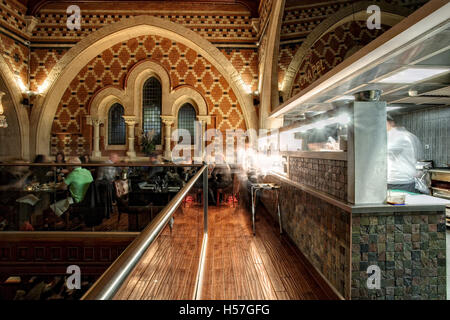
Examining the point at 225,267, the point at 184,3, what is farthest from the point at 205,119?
the point at 225,267

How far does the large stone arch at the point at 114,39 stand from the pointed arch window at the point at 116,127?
1.80 m

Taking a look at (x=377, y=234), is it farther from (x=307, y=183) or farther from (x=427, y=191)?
(x=427, y=191)

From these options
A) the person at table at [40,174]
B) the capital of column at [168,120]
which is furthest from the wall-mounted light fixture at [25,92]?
the capital of column at [168,120]

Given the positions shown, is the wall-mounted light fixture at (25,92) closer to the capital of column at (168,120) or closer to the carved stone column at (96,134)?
the carved stone column at (96,134)

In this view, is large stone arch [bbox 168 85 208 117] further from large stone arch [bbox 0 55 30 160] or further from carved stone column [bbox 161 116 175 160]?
large stone arch [bbox 0 55 30 160]

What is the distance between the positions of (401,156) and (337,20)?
570 cm

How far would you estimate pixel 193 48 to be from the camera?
7.92 metres

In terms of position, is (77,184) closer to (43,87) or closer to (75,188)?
(75,188)

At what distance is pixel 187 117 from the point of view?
8.45 m

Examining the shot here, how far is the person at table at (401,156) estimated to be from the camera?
8.79 feet

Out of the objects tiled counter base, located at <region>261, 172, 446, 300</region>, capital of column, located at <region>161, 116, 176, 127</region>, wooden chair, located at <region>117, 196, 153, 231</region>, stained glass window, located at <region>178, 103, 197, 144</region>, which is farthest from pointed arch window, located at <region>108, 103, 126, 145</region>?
tiled counter base, located at <region>261, 172, 446, 300</region>

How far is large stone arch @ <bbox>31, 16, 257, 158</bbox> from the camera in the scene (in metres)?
7.47

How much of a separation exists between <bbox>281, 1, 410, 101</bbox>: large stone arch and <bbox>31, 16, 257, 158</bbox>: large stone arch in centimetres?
147
